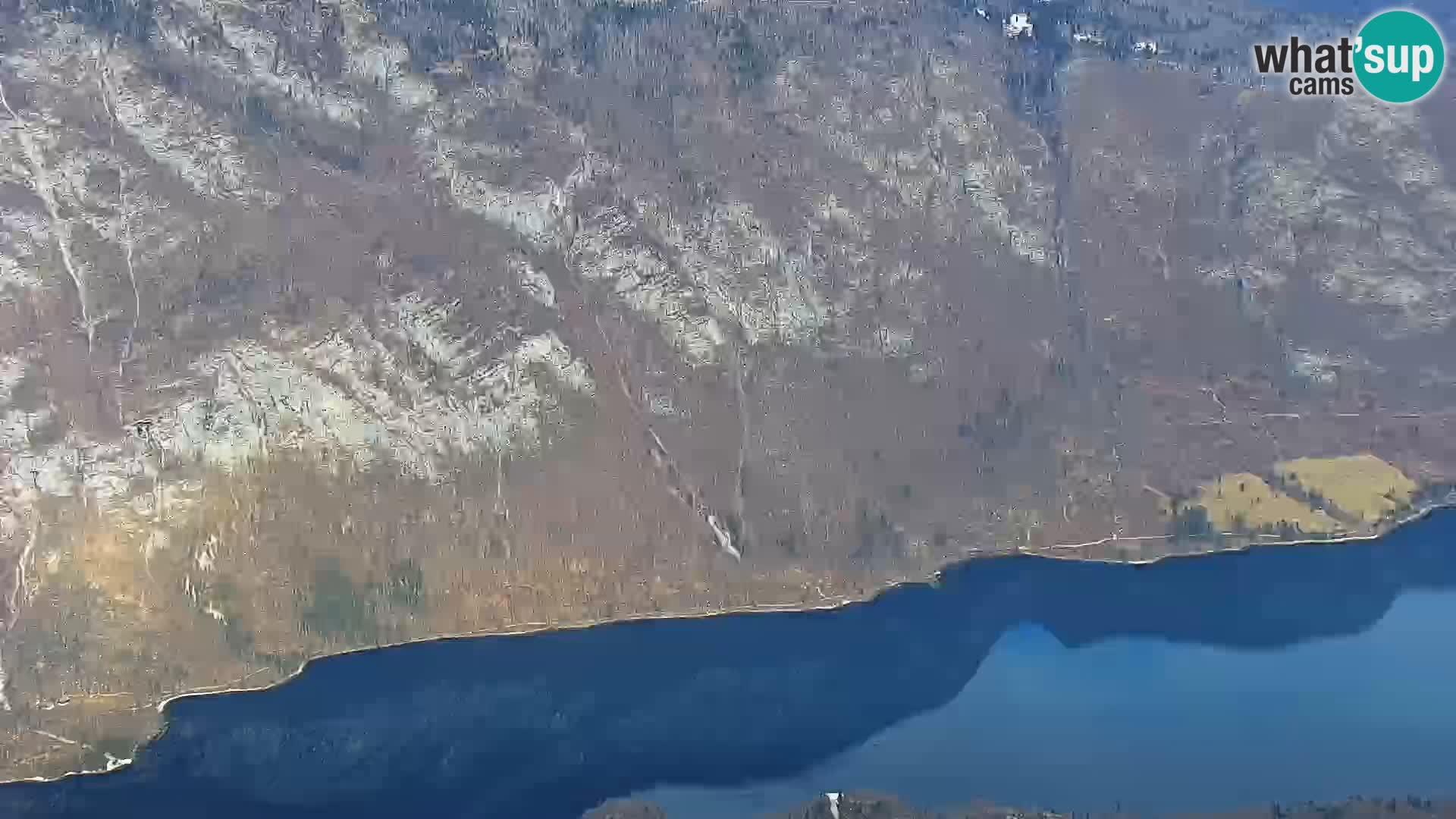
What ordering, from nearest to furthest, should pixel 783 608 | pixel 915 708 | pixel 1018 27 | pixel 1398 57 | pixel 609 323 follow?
pixel 915 708, pixel 783 608, pixel 609 323, pixel 1398 57, pixel 1018 27

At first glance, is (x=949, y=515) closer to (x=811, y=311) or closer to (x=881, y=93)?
(x=811, y=311)

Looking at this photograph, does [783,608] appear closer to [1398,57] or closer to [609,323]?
[609,323]

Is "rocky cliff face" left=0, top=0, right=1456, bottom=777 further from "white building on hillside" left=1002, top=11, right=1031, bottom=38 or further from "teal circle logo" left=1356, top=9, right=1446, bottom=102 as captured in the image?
"white building on hillside" left=1002, top=11, right=1031, bottom=38

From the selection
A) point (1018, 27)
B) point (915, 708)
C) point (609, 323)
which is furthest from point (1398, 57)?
point (915, 708)

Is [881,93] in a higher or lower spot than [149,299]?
higher

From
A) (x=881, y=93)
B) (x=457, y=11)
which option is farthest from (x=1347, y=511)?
(x=457, y=11)

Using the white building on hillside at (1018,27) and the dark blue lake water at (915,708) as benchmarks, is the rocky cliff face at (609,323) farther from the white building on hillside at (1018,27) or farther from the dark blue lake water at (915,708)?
the white building on hillside at (1018,27)
